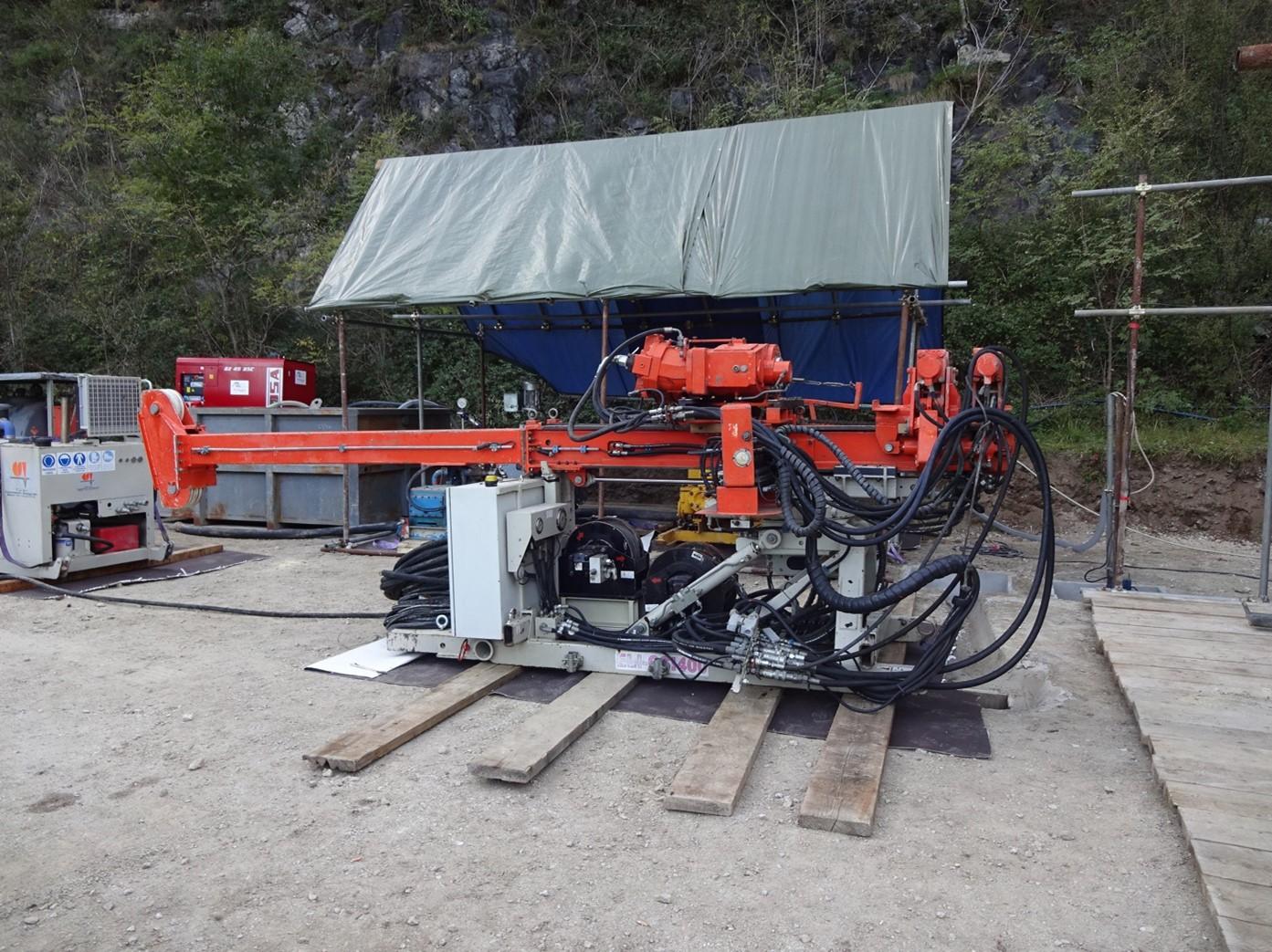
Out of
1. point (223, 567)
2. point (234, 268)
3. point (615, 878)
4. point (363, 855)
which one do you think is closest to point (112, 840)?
point (363, 855)

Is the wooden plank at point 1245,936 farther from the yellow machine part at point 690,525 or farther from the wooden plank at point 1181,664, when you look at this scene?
the yellow machine part at point 690,525

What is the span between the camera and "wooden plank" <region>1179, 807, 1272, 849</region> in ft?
8.02

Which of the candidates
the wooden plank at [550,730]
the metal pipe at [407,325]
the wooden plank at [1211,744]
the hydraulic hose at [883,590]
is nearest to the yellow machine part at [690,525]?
the metal pipe at [407,325]

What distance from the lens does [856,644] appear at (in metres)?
3.74

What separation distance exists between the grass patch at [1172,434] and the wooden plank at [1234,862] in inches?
286

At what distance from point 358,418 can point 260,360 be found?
63.6 inches

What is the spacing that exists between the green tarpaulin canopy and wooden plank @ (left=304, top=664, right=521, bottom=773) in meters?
3.26

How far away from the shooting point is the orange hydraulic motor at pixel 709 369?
12.4 ft

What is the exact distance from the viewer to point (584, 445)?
4246mm

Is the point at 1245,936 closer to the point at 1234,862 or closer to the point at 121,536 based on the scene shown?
the point at 1234,862

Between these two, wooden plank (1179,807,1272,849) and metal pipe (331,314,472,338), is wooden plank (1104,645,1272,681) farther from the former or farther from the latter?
metal pipe (331,314,472,338)

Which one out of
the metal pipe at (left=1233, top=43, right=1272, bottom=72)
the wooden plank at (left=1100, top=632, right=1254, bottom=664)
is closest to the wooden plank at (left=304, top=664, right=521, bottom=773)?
the wooden plank at (left=1100, top=632, right=1254, bottom=664)

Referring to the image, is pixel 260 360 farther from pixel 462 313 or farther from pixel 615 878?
pixel 615 878

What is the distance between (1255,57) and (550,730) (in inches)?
165
